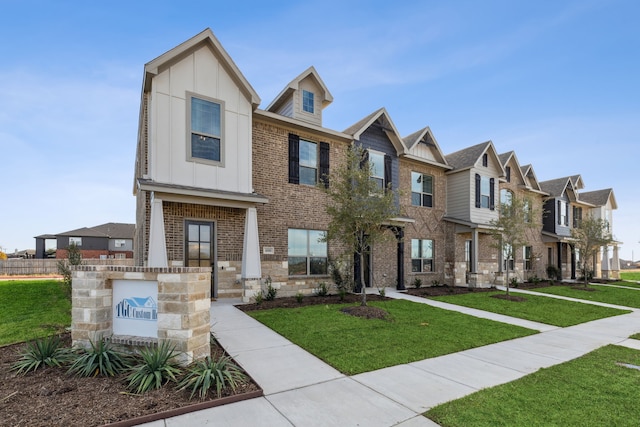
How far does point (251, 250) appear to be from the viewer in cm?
1096

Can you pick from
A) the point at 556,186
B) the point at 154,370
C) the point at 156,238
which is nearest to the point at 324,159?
the point at 156,238

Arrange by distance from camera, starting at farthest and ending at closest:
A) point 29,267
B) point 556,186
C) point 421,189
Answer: point 556,186, point 29,267, point 421,189

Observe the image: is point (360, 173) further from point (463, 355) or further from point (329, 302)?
point (463, 355)

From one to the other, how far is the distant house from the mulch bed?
1632 inches

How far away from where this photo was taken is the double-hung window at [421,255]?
676 inches

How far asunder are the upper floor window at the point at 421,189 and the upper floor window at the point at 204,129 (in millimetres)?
10685

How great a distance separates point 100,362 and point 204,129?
751 cm

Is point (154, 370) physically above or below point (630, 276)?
above

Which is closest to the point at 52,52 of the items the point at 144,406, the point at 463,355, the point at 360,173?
the point at 360,173

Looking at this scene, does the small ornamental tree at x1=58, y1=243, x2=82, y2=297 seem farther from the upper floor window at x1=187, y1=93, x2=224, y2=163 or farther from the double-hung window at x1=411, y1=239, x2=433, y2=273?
the double-hung window at x1=411, y1=239, x2=433, y2=273

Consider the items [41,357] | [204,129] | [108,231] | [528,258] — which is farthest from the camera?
[108,231]

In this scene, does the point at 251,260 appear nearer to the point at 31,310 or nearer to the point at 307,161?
the point at 307,161

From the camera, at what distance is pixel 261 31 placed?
11688 mm

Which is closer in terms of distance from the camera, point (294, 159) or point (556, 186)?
point (294, 159)
